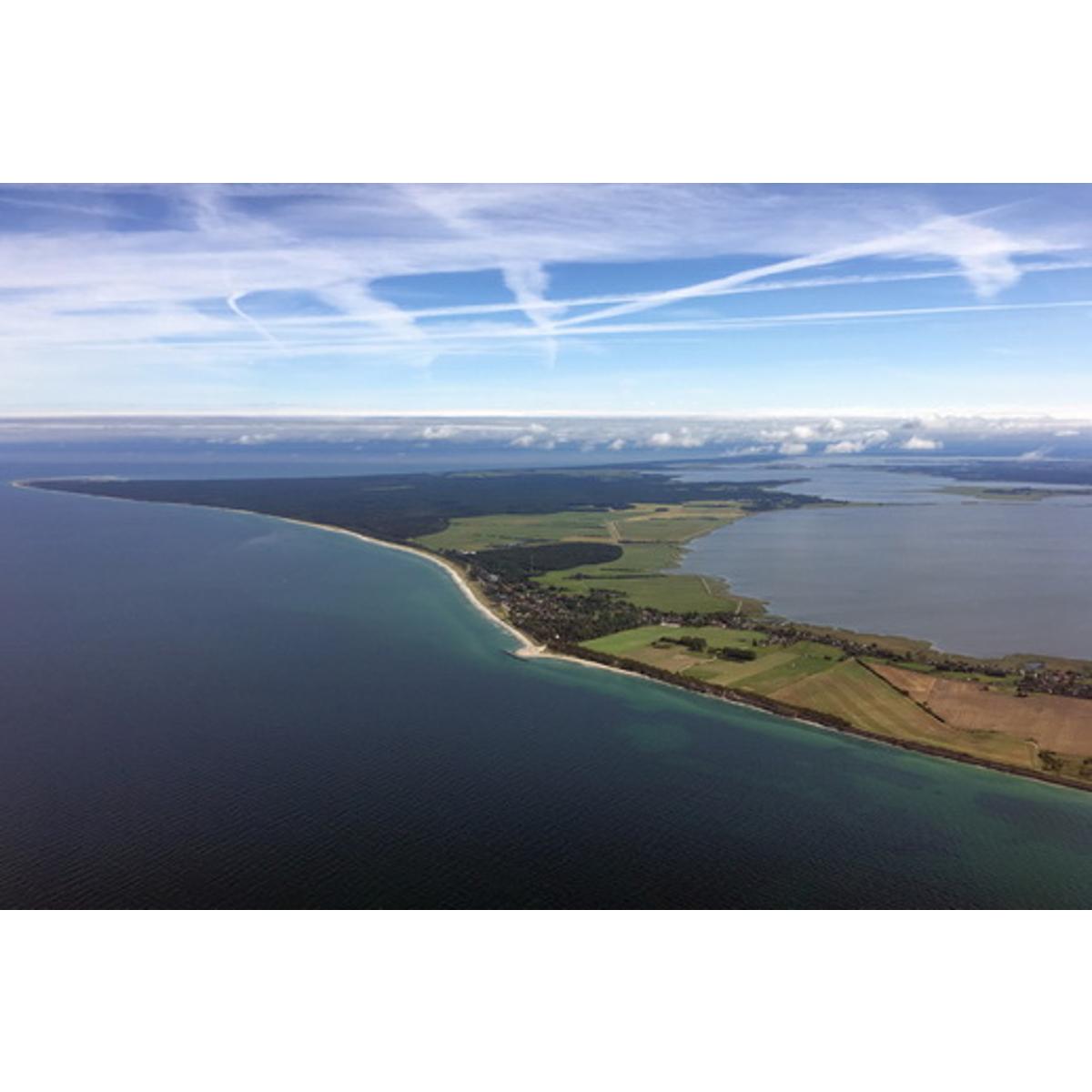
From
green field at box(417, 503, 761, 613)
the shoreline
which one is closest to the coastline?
the shoreline

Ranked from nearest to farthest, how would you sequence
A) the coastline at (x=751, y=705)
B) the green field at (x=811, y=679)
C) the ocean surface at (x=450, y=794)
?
the ocean surface at (x=450, y=794) → the coastline at (x=751, y=705) → the green field at (x=811, y=679)

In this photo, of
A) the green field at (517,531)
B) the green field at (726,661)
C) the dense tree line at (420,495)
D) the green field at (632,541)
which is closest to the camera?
the green field at (726,661)

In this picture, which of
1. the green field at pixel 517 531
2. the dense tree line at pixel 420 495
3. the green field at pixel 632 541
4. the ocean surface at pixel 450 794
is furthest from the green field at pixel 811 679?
the dense tree line at pixel 420 495

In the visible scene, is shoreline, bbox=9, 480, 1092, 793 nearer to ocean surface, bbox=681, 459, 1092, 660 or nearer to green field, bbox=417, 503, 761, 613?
green field, bbox=417, 503, 761, 613

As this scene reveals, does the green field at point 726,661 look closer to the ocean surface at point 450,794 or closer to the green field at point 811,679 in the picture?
the green field at point 811,679

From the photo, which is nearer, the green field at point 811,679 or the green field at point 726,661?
the green field at point 811,679

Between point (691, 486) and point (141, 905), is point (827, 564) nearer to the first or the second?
point (141, 905)

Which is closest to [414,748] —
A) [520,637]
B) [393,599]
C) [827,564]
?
[520,637]

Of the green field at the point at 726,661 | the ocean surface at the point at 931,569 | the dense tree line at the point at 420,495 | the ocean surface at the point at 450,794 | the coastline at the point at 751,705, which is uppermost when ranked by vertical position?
the dense tree line at the point at 420,495
